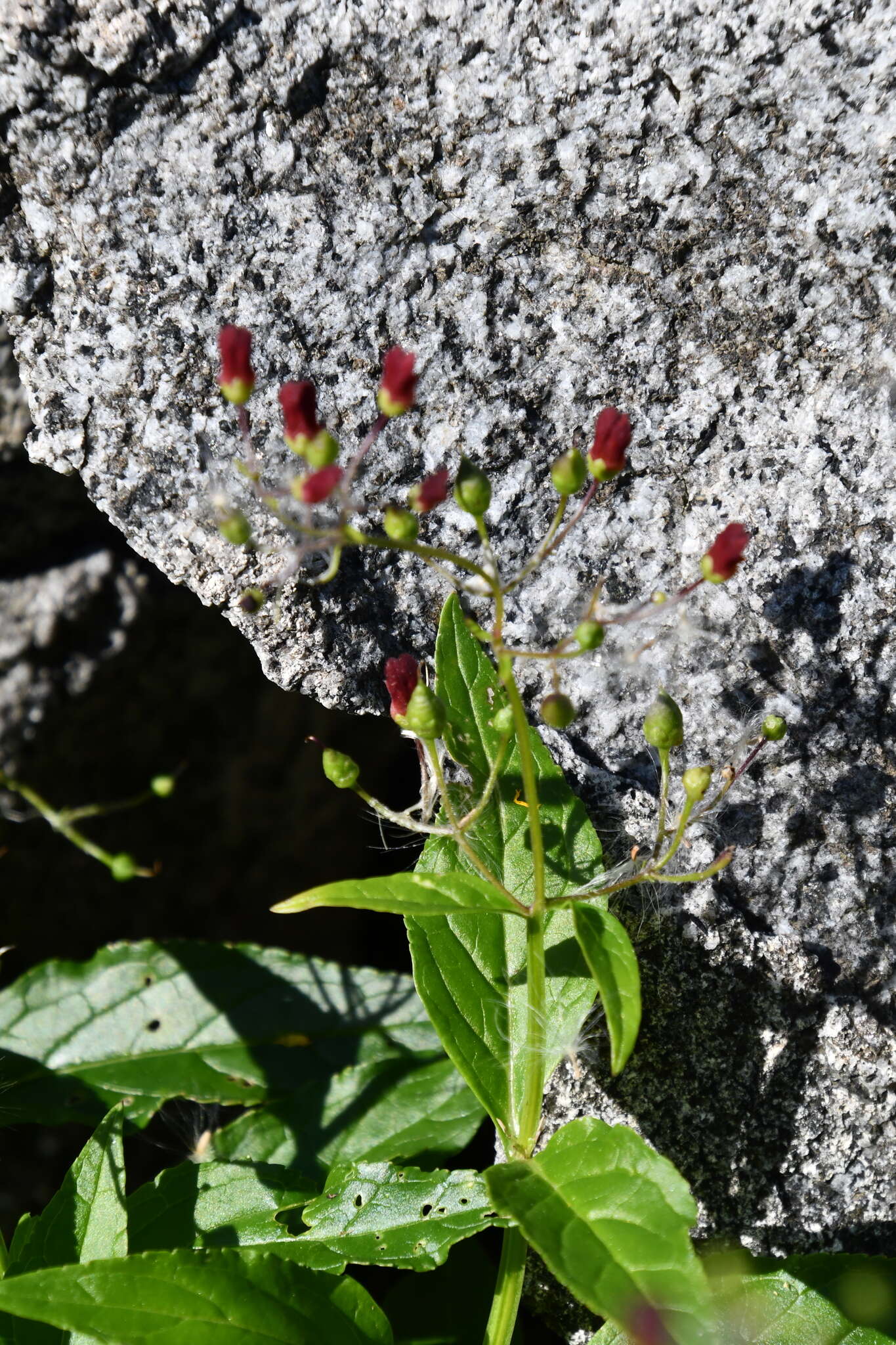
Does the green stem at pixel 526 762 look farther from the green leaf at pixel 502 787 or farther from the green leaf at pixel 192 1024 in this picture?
the green leaf at pixel 192 1024

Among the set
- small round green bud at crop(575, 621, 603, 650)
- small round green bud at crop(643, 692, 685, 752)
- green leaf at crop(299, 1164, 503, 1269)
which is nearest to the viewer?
small round green bud at crop(575, 621, 603, 650)

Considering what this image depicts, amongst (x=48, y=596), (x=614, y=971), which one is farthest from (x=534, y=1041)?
(x=48, y=596)

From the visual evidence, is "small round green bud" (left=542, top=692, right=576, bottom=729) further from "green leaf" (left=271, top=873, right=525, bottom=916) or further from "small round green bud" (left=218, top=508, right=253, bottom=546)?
"small round green bud" (left=218, top=508, right=253, bottom=546)

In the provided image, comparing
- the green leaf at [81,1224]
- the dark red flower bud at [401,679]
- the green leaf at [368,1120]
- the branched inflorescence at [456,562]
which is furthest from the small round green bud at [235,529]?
the green leaf at [368,1120]

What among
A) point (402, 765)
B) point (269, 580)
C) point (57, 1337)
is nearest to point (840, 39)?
point (269, 580)

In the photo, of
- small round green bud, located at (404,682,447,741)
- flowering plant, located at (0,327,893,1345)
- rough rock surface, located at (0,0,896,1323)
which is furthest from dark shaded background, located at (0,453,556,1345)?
small round green bud, located at (404,682,447,741)

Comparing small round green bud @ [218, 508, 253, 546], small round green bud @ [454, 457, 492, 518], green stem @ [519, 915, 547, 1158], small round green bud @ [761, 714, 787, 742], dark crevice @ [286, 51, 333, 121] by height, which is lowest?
green stem @ [519, 915, 547, 1158]

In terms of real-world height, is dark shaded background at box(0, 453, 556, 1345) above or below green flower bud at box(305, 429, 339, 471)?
below

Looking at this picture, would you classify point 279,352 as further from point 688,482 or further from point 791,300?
point 791,300
